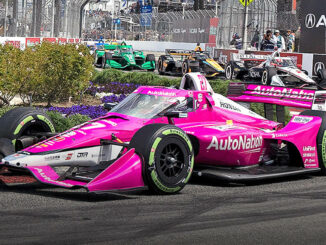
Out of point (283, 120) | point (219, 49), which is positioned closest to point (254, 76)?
point (219, 49)

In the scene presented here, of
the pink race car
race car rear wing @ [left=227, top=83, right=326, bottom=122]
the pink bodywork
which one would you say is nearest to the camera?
the pink bodywork

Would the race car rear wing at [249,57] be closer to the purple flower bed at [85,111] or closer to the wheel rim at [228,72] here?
the wheel rim at [228,72]

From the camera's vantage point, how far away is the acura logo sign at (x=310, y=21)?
93.8 ft

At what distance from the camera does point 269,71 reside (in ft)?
79.4

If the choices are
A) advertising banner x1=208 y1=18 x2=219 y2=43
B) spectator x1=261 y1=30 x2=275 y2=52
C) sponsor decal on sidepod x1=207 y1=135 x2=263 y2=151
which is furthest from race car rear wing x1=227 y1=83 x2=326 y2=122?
advertising banner x1=208 y1=18 x2=219 y2=43

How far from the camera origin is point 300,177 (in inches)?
360

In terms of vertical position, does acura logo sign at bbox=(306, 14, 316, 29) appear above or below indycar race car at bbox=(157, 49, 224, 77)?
above

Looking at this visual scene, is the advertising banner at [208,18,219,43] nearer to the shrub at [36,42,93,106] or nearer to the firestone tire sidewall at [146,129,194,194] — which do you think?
the shrub at [36,42,93,106]

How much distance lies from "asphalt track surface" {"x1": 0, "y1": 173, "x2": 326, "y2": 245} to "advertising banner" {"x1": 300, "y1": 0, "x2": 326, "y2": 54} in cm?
2130

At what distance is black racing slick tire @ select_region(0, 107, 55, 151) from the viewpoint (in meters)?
8.40

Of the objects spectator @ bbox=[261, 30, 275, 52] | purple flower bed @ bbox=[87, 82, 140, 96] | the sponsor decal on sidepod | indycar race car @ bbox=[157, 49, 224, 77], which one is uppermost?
spectator @ bbox=[261, 30, 275, 52]

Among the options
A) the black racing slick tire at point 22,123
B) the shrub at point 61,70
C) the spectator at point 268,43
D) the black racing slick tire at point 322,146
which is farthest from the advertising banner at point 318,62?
the black racing slick tire at point 22,123

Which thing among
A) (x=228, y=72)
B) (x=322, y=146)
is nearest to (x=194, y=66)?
(x=228, y=72)

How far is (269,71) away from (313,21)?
571 centimetres
